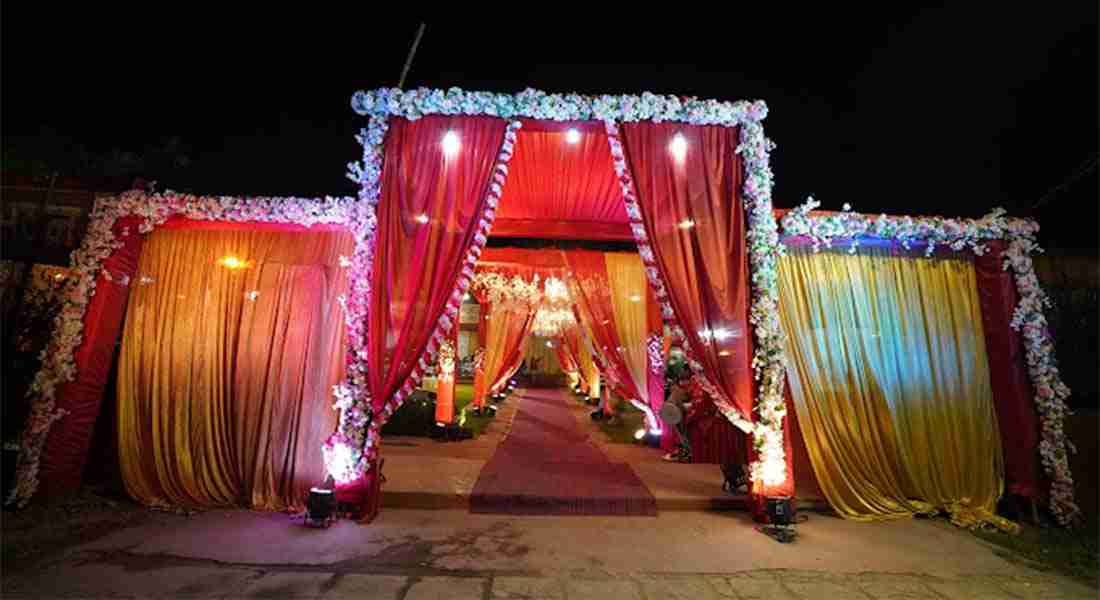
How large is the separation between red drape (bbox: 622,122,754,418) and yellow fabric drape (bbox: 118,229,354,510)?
341 cm

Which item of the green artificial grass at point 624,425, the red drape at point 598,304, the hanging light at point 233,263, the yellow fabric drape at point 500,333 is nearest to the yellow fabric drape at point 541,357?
the green artificial grass at point 624,425

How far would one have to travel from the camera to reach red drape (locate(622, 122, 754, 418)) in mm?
4895

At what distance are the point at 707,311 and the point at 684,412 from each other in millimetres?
2830

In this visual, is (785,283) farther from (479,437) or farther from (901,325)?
(479,437)

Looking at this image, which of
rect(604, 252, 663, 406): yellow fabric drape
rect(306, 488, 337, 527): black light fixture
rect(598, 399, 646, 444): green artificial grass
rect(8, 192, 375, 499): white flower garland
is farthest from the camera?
rect(598, 399, 646, 444): green artificial grass

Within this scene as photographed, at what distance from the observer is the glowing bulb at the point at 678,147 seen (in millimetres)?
5211

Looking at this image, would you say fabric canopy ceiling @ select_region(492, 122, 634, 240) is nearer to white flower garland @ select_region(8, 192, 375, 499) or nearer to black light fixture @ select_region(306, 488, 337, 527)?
white flower garland @ select_region(8, 192, 375, 499)

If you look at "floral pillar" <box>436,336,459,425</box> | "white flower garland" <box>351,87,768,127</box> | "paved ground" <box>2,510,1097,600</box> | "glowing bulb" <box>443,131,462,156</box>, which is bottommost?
"paved ground" <box>2,510,1097,600</box>

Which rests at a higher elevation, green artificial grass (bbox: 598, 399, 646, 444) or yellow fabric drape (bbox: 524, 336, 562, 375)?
yellow fabric drape (bbox: 524, 336, 562, 375)

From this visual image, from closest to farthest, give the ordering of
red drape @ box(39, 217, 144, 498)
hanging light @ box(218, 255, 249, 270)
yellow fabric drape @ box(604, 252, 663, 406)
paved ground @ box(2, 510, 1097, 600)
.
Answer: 1. paved ground @ box(2, 510, 1097, 600)
2. red drape @ box(39, 217, 144, 498)
3. hanging light @ box(218, 255, 249, 270)
4. yellow fabric drape @ box(604, 252, 663, 406)

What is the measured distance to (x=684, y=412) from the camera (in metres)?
7.25

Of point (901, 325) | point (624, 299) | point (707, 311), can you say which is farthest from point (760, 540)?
point (624, 299)

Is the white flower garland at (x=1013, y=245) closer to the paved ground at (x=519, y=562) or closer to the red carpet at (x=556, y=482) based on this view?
the paved ground at (x=519, y=562)

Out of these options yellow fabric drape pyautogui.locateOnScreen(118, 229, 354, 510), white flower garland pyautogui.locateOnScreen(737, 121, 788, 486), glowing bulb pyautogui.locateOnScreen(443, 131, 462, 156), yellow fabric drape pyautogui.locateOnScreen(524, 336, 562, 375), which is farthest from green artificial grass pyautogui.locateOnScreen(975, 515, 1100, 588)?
yellow fabric drape pyautogui.locateOnScreen(524, 336, 562, 375)
